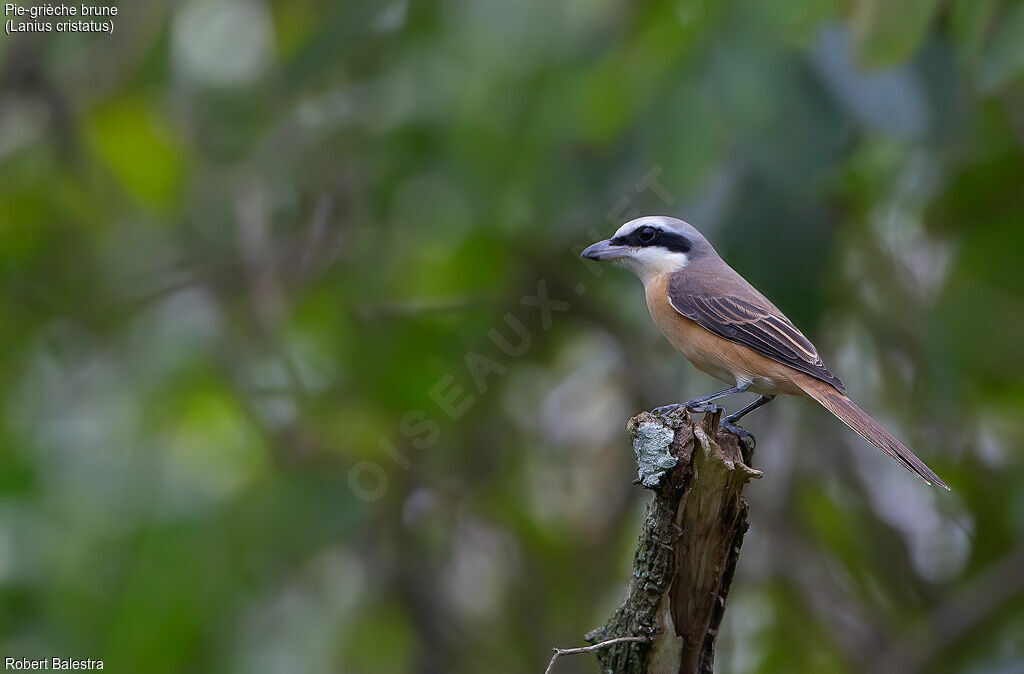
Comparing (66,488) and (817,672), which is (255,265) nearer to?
(66,488)

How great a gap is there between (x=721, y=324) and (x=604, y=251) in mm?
697

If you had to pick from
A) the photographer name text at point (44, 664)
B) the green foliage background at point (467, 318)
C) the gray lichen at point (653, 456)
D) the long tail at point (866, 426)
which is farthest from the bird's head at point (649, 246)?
the photographer name text at point (44, 664)

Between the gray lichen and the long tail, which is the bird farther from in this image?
the gray lichen

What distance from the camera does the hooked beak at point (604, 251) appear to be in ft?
15.8

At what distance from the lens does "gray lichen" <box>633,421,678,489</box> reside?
2.92m

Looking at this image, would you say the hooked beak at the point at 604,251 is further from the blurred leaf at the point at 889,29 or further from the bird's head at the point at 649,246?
the blurred leaf at the point at 889,29

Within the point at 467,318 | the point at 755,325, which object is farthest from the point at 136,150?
the point at 755,325

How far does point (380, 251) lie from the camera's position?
5809mm

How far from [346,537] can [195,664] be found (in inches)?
34.5

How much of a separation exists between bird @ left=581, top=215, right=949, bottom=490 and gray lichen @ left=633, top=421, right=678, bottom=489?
880mm

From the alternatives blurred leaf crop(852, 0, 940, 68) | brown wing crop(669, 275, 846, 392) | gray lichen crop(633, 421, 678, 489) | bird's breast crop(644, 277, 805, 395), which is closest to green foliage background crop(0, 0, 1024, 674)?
blurred leaf crop(852, 0, 940, 68)

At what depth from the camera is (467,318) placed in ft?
17.9

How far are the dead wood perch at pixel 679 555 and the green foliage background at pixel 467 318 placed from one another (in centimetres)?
150

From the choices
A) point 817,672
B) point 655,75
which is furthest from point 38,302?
point 817,672
